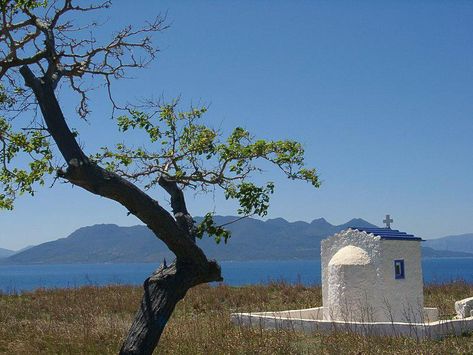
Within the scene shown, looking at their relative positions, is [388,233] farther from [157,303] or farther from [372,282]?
[157,303]

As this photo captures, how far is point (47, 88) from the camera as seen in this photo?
872cm

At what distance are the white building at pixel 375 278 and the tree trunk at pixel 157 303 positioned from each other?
759 cm

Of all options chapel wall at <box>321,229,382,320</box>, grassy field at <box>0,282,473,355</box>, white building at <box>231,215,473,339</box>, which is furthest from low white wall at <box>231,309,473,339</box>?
chapel wall at <box>321,229,382,320</box>

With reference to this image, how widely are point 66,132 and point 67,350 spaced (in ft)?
17.4

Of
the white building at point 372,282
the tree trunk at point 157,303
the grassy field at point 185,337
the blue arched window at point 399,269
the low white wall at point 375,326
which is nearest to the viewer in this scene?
the tree trunk at point 157,303

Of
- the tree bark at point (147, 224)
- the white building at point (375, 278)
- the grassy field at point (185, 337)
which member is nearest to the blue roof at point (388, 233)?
the white building at point (375, 278)

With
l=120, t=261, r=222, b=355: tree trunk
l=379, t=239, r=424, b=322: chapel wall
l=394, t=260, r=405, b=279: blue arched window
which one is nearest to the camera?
l=120, t=261, r=222, b=355: tree trunk

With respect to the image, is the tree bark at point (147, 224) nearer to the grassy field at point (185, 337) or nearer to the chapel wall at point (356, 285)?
the grassy field at point (185, 337)

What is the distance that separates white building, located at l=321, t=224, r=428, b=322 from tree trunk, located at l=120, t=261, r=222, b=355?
7590 millimetres

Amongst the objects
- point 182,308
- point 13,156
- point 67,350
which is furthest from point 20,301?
point 13,156

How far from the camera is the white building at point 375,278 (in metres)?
16.3

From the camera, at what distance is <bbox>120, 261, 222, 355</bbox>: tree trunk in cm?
902

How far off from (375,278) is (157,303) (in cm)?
858

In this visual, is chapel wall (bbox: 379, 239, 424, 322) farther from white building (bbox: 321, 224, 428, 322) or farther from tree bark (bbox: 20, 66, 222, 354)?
tree bark (bbox: 20, 66, 222, 354)
